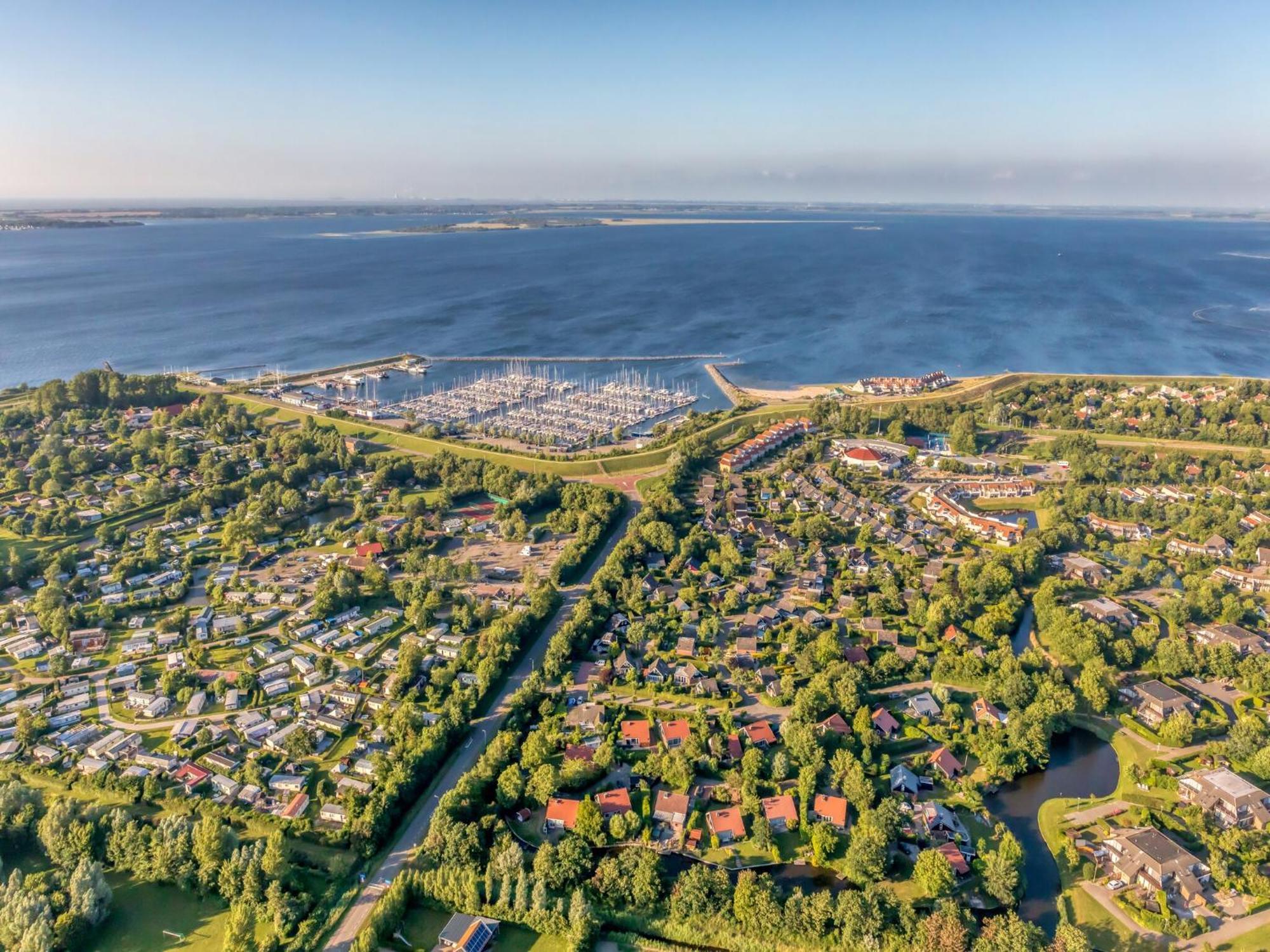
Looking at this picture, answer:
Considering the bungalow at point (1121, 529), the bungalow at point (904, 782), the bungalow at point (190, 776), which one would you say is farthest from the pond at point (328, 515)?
the bungalow at point (1121, 529)

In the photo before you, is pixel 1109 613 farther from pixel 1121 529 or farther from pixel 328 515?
pixel 328 515

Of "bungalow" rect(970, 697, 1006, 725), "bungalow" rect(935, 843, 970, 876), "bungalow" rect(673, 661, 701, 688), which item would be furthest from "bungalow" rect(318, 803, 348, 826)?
"bungalow" rect(970, 697, 1006, 725)

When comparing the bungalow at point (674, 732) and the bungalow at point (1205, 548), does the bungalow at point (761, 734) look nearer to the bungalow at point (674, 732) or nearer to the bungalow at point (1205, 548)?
the bungalow at point (674, 732)

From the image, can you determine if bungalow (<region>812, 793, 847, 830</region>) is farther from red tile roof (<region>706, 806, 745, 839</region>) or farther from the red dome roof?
the red dome roof

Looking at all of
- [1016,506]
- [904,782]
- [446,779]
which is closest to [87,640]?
[446,779]

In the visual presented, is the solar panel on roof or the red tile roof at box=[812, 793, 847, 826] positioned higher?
the red tile roof at box=[812, 793, 847, 826]

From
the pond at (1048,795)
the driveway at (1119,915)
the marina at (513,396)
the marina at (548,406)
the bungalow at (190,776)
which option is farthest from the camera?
the marina at (513,396)
